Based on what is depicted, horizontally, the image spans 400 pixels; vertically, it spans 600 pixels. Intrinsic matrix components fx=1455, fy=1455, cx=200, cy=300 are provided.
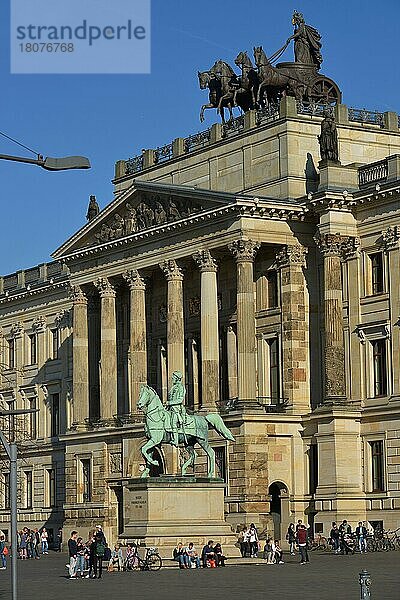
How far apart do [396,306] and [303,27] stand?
71.1 ft

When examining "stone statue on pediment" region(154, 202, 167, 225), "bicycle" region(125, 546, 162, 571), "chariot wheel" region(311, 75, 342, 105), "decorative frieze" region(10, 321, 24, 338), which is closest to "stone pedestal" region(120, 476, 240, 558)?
"bicycle" region(125, 546, 162, 571)

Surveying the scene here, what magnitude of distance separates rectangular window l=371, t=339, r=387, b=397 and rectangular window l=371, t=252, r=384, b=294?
111 inches

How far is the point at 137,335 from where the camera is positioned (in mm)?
88500

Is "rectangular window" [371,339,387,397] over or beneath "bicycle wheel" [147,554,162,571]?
over

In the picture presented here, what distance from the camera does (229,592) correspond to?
44281 mm

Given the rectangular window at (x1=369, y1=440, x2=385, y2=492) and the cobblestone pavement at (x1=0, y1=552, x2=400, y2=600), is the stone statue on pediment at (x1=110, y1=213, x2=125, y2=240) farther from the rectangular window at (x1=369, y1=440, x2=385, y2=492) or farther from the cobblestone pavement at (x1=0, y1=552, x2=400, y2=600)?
the cobblestone pavement at (x1=0, y1=552, x2=400, y2=600)

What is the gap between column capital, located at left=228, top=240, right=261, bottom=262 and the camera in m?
79.4

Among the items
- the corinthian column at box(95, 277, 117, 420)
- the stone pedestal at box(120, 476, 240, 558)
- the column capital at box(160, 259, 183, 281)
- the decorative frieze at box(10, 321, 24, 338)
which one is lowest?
the stone pedestal at box(120, 476, 240, 558)

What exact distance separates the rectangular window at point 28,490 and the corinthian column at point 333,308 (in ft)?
128

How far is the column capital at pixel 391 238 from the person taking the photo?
250ft

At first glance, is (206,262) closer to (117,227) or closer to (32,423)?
(117,227)

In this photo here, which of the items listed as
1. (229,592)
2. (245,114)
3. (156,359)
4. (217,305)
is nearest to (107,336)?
(156,359)

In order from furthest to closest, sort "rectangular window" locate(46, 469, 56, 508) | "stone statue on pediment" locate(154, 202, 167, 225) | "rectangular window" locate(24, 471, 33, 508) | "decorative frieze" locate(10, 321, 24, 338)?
"decorative frieze" locate(10, 321, 24, 338) → "rectangular window" locate(24, 471, 33, 508) → "rectangular window" locate(46, 469, 56, 508) → "stone statue on pediment" locate(154, 202, 167, 225)

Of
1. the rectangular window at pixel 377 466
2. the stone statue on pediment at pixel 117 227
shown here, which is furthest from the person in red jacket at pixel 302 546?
the stone statue on pediment at pixel 117 227
